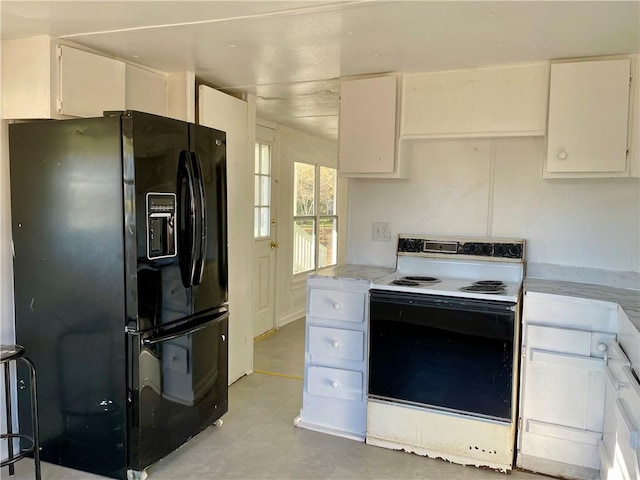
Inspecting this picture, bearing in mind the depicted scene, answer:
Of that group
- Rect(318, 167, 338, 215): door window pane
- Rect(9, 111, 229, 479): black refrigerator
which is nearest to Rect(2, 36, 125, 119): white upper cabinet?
Rect(9, 111, 229, 479): black refrigerator

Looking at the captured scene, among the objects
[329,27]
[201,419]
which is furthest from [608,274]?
[201,419]

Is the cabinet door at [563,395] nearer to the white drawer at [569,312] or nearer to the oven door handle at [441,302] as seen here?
the white drawer at [569,312]

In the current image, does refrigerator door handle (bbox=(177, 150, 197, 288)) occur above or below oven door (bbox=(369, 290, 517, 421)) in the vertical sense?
above

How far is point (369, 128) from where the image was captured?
3094mm

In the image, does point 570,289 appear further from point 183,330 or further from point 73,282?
point 73,282

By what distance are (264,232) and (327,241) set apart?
1581 millimetres

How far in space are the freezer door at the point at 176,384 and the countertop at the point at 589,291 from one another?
67.5 inches

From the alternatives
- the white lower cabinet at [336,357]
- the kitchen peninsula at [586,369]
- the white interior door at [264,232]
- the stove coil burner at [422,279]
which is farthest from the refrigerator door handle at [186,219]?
the white interior door at [264,232]

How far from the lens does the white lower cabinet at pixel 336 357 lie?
2.88 meters

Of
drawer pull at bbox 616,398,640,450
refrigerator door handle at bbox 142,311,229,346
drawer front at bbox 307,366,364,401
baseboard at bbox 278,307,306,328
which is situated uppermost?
refrigerator door handle at bbox 142,311,229,346

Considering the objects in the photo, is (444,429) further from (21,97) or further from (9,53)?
(9,53)

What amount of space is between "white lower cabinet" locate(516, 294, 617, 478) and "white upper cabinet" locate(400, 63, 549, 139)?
3.29 ft

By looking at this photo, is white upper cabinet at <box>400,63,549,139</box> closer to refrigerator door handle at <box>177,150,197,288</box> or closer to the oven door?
the oven door

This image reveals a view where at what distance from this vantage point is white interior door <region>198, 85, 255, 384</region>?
3.52 m
